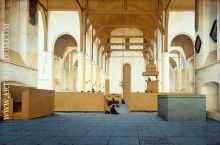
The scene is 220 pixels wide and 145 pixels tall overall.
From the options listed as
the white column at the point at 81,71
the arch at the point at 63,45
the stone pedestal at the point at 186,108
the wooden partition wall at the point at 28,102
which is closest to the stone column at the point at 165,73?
the white column at the point at 81,71

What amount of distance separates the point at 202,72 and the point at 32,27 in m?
8.67

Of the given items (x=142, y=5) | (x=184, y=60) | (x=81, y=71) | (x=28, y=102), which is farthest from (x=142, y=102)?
(x=184, y=60)

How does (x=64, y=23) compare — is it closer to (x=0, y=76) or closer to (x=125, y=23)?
(x=125, y=23)

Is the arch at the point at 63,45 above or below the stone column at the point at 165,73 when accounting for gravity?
above

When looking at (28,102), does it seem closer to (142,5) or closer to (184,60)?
(142,5)

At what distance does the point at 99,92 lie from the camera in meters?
18.7

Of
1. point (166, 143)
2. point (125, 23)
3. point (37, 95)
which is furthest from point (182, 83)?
point (166, 143)

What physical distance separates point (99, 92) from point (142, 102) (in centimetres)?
241

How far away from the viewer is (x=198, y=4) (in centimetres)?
1563

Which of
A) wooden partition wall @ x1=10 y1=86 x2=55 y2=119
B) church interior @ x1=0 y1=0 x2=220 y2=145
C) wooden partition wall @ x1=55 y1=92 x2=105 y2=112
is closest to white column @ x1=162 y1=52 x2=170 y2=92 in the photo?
church interior @ x1=0 y1=0 x2=220 y2=145

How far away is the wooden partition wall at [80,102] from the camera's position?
18.2m

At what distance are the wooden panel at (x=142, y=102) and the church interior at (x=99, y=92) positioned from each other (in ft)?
0.18

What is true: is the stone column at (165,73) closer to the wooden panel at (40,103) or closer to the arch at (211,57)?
the arch at (211,57)

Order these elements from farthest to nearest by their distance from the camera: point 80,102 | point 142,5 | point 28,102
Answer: point 142,5, point 80,102, point 28,102
